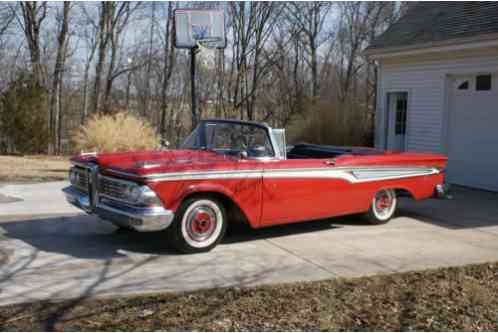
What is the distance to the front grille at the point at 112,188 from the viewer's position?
5.82 metres

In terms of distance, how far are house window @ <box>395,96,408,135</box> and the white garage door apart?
6.56 feet

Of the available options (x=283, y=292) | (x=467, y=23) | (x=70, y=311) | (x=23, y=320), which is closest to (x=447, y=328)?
(x=283, y=292)

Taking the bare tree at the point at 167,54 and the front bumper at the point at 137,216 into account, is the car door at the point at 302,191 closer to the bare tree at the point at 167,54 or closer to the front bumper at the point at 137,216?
the front bumper at the point at 137,216

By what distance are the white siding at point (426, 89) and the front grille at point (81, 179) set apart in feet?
27.3

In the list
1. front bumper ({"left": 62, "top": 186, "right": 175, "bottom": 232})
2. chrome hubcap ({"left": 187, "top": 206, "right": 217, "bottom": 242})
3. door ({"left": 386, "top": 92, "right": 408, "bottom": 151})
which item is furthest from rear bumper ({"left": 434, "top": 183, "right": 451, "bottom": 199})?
door ({"left": 386, "top": 92, "right": 408, "bottom": 151})

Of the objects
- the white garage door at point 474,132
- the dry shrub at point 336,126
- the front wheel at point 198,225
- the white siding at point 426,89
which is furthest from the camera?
the dry shrub at point 336,126

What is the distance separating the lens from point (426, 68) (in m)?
12.8

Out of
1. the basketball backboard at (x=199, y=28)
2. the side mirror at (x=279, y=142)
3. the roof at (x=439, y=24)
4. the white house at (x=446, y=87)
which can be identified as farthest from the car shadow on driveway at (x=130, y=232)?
the basketball backboard at (x=199, y=28)

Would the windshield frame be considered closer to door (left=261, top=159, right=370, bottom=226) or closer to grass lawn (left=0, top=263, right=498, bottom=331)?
door (left=261, top=159, right=370, bottom=226)

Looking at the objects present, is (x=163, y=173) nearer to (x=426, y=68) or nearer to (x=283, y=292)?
(x=283, y=292)

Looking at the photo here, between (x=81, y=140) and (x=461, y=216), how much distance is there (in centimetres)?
1239

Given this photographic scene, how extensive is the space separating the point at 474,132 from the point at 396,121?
3055 millimetres

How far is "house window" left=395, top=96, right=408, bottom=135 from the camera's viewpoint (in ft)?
46.8

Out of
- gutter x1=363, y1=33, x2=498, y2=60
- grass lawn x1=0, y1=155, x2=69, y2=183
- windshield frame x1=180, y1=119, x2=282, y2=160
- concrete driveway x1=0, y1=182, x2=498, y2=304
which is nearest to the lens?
concrete driveway x1=0, y1=182, x2=498, y2=304
